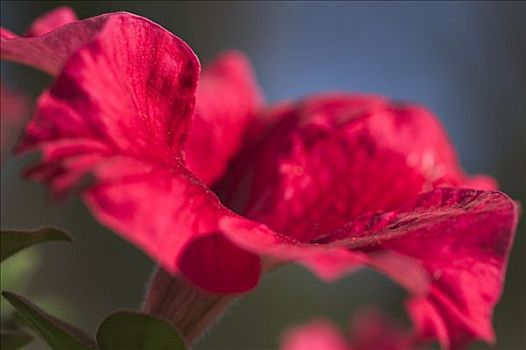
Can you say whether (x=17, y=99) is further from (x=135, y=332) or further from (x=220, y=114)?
(x=135, y=332)

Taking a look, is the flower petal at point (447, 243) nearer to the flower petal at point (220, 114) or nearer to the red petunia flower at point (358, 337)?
the flower petal at point (220, 114)

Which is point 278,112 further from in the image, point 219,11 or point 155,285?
point 219,11

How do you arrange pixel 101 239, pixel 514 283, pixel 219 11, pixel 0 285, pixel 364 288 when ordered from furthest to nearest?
1. pixel 219 11
2. pixel 364 288
3. pixel 514 283
4. pixel 101 239
5. pixel 0 285

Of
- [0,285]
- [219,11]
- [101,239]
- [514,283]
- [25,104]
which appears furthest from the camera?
[219,11]

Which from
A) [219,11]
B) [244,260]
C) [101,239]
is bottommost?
[101,239]

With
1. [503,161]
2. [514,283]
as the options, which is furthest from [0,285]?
[503,161]

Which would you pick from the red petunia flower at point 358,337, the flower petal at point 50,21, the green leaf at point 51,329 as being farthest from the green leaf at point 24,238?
the red petunia flower at point 358,337

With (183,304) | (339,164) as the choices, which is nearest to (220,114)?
(339,164)

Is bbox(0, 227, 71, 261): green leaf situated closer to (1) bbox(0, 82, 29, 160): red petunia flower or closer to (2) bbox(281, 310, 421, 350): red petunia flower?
(1) bbox(0, 82, 29, 160): red petunia flower
